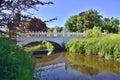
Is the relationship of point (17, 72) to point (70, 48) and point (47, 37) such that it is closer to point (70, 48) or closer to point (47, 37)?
point (70, 48)

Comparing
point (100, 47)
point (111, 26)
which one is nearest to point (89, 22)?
point (111, 26)

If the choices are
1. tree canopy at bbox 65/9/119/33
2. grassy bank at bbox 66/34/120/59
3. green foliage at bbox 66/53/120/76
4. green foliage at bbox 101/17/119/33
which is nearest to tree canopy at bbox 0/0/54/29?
green foliage at bbox 66/53/120/76

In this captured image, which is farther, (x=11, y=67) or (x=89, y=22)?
(x=89, y=22)

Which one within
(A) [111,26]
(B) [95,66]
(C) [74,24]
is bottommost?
(B) [95,66]

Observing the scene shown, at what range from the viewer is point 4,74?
4.18m

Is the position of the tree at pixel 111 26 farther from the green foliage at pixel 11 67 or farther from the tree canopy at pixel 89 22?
the green foliage at pixel 11 67

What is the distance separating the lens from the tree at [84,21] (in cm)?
5159

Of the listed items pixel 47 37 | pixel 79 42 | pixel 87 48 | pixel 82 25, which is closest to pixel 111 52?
pixel 87 48

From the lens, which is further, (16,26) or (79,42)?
(79,42)

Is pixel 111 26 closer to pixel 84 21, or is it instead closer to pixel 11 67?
pixel 84 21

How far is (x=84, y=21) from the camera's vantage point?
170 ft

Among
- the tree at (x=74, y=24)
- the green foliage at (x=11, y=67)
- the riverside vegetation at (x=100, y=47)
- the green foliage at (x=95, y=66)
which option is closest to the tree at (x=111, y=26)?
the tree at (x=74, y=24)

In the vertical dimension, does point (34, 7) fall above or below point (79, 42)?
above

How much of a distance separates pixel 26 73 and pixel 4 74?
0.41 m
